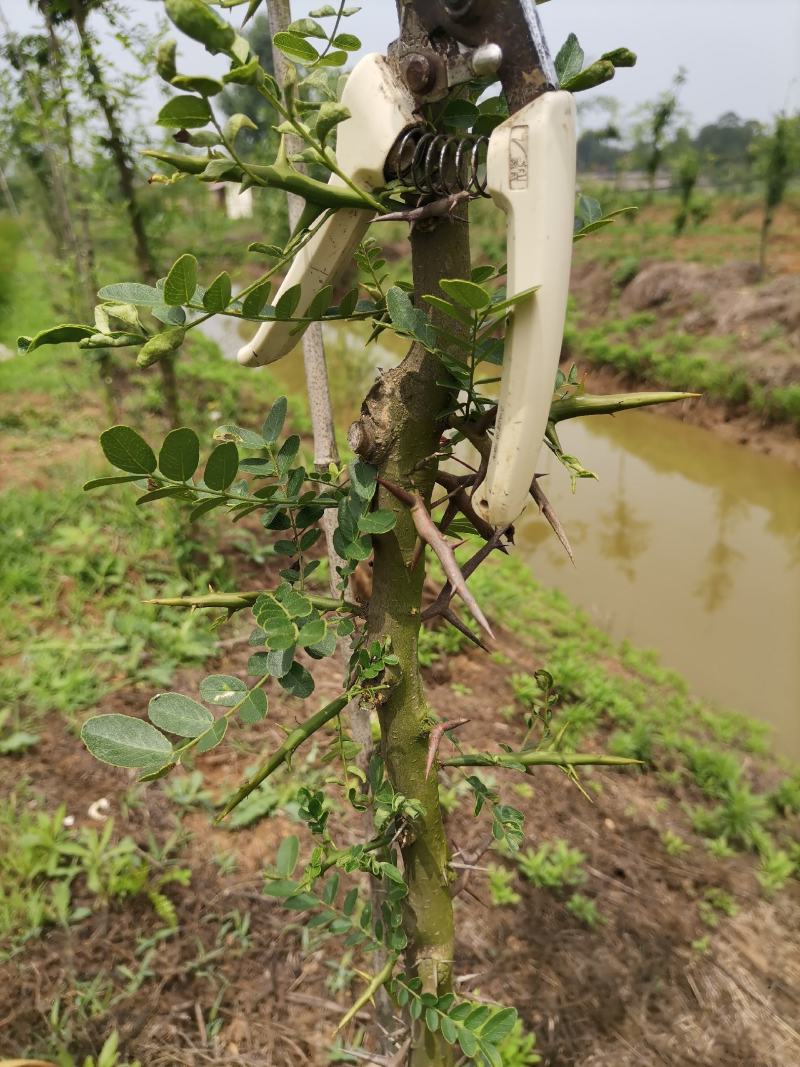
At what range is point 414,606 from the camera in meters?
0.80

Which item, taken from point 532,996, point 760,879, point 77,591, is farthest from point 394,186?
point 77,591

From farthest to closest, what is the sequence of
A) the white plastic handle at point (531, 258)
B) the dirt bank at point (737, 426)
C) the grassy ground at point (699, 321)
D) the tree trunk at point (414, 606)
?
the grassy ground at point (699, 321), the dirt bank at point (737, 426), the tree trunk at point (414, 606), the white plastic handle at point (531, 258)

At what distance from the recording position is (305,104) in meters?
0.52

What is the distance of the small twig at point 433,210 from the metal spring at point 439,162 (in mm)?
13

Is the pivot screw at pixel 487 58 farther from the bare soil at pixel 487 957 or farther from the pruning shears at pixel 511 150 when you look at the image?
the bare soil at pixel 487 957

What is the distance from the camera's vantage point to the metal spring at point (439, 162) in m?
0.59

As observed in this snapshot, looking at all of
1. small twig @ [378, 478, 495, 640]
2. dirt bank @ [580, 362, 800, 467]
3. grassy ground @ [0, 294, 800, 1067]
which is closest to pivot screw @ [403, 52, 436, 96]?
small twig @ [378, 478, 495, 640]

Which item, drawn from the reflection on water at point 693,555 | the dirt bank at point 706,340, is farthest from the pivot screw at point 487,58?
the dirt bank at point 706,340

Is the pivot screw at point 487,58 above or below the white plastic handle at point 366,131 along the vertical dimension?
above

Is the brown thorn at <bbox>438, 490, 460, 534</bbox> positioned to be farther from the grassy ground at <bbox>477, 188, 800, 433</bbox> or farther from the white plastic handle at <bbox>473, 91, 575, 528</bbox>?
the grassy ground at <bbox>477, 188, 800, 433</bbox>

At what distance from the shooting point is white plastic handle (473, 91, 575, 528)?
53 cm

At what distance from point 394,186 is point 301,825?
6.93ft

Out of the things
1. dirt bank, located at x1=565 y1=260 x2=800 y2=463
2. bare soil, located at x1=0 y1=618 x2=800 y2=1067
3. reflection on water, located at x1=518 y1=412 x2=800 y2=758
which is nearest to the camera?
bare soil, located at x1=0 y1=618 x2=800 y2=1067

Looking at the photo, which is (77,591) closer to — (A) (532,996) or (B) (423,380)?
(A) (532,996)
